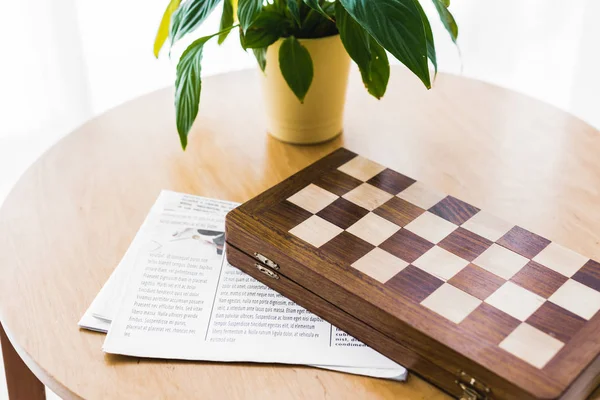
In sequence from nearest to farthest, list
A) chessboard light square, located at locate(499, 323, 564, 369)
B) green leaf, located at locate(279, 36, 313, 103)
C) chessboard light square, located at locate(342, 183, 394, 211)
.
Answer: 1. chessboard light square, located at locate(499, 323, 564, 369)
2. chessboard light square, located at locate(342, 183, 394, 211)
3. green leaf, located at locate(279, 36, 313, 103)

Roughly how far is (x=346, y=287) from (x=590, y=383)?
0.80 feet

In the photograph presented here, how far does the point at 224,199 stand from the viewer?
974 millimetres

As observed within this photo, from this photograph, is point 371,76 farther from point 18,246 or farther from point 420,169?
point 18,246

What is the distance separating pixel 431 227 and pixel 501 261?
0.09 meters

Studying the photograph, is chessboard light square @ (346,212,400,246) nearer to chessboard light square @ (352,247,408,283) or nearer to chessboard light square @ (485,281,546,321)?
chessboard light square @ (352,247,408,283)

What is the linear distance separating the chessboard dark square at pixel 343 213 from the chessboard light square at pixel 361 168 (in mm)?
65

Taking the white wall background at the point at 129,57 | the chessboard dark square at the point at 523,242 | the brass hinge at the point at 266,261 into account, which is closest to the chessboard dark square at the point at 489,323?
the chessboard dark square at the point at 523,242

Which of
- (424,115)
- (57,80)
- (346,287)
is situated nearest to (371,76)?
(424,115)

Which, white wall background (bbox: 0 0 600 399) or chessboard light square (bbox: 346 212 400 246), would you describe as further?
white wall background (bbox: 0 0 600 399)

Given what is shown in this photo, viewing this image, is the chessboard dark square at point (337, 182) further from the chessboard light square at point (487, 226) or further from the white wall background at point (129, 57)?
the white wall background at point (129, 57)

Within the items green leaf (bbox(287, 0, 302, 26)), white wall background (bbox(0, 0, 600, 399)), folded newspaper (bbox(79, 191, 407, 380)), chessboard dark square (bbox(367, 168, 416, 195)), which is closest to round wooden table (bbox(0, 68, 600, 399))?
folded newspaper (bbox(79, 191, 407, 380))

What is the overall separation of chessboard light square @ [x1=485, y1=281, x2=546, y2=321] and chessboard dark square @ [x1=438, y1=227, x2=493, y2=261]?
0.06m

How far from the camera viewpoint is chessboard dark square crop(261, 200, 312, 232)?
810 mm

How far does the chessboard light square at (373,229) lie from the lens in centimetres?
79
